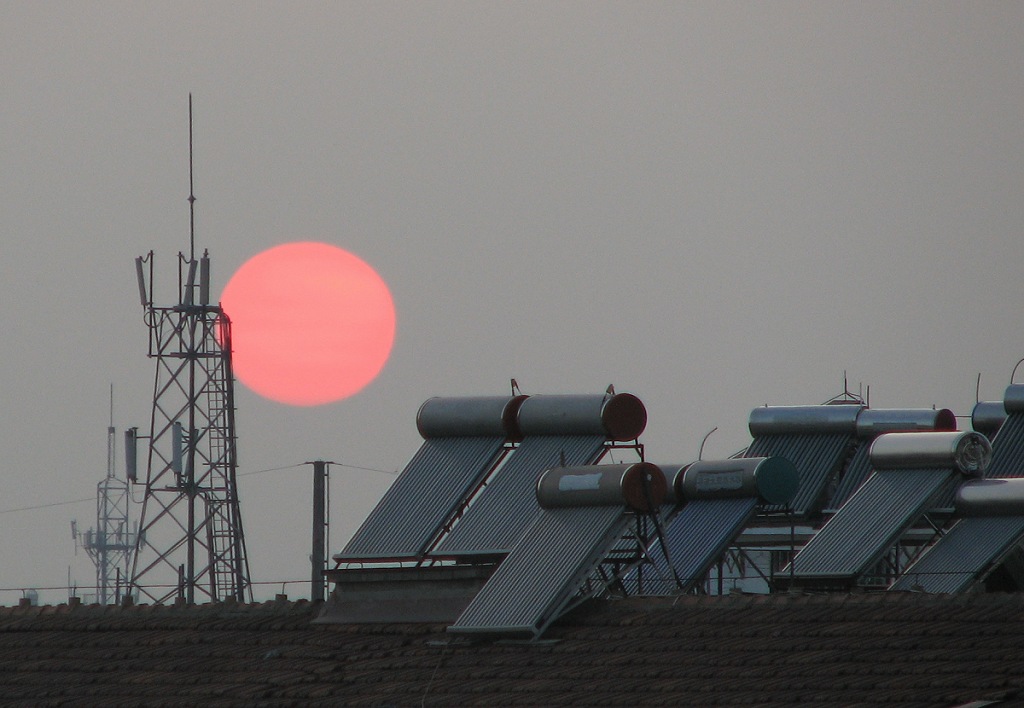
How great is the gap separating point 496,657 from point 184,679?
467 cm

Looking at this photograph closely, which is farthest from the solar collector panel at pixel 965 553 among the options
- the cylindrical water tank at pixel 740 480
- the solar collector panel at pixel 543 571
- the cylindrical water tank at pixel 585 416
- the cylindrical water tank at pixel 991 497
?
the solar collector panel at pixel 543 571

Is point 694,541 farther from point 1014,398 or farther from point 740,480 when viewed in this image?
point 1014,398

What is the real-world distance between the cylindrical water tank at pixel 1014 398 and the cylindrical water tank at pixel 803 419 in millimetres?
3504

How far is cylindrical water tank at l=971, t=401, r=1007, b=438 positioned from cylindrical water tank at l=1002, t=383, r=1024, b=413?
2.10 metres

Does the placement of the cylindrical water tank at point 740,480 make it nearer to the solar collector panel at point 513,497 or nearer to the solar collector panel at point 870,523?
the solar collector panel at point 870,523

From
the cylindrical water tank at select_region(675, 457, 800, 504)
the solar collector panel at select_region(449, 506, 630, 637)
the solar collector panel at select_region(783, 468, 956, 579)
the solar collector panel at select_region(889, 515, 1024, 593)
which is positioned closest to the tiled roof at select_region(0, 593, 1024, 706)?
the solar collector panel at select_region(449, 506, 630, 637)

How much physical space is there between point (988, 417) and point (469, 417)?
63.3ft

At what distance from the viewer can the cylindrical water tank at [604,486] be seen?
30469mm

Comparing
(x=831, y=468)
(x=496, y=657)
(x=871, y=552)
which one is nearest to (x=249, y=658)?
(x=496, y=657)

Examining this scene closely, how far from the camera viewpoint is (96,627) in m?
33.2

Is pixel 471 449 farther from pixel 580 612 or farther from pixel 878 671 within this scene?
pixel 878 671

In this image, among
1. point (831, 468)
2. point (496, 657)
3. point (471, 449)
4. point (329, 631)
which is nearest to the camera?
point (496, 657)

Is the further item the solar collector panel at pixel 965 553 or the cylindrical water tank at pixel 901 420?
the cylindrical water tank at pixel 901 420

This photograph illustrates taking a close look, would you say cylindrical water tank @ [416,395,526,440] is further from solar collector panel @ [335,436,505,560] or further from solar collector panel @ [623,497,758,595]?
solar collector panel @ [623,497,758,595]
